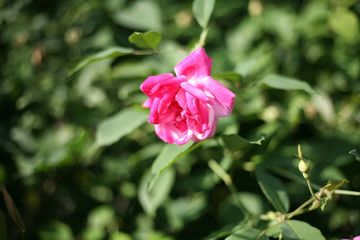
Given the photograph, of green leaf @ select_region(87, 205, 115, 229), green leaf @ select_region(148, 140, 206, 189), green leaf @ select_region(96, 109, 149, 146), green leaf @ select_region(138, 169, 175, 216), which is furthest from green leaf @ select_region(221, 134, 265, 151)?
green leaf @ select_region(87, 205, 115, 229)

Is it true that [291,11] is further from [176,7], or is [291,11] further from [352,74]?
[176,7]

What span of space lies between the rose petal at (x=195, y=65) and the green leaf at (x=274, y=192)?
0.35 meters

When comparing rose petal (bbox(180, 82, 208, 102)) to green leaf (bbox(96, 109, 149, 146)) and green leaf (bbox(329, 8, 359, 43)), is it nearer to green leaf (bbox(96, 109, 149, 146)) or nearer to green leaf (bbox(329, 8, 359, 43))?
green leaf (bbox(96, 109, 149, 146))

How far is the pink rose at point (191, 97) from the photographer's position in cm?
77

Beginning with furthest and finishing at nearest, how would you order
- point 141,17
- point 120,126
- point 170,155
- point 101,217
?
1. point 101,217
2. point 141,17
3. point 120,126
4. point 170,155

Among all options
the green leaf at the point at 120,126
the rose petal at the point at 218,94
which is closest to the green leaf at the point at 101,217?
the green leaf at the point at 120,126

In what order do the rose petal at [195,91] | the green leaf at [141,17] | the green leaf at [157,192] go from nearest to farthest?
the rose petal at [195,91] → the green leaf at [157,192] → the green leaf at [141,17]

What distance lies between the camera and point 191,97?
77cm

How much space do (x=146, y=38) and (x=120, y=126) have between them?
321 millimetres

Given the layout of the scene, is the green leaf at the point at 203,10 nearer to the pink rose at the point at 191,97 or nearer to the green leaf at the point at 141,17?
the pink rose at the point at 191,97

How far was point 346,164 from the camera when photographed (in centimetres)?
128

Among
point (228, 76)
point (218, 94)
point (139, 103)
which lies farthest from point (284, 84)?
point (139, 103)

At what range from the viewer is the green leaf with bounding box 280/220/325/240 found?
80 cm

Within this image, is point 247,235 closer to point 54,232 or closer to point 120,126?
point 120,126
